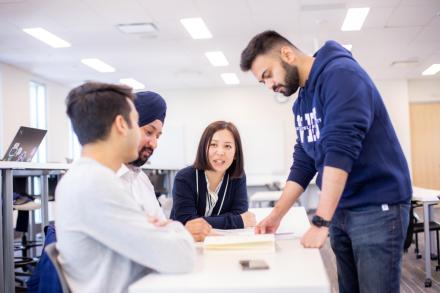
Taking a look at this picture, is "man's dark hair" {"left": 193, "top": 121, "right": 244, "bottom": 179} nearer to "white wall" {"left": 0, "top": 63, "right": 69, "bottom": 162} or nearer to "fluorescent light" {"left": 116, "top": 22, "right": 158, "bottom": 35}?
"fluorescent light" {"left": 116, "top": 22, "right": 158, "bottom": 35}

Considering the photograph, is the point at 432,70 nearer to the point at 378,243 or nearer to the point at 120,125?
the point at 378,243

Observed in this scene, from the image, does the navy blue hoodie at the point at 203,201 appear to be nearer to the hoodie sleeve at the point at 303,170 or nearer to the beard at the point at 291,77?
the hoodie sleeve at the point at 303,170

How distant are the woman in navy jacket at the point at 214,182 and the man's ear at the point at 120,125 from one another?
0.95 metres

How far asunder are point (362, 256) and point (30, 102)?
29.6 ft

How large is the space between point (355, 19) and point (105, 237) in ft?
20.1

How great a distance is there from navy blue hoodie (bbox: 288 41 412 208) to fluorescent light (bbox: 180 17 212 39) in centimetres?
506

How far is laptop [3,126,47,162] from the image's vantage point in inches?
165

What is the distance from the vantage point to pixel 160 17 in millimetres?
6203

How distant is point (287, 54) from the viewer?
1537mm

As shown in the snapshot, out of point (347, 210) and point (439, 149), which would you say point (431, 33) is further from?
point (347, 210)

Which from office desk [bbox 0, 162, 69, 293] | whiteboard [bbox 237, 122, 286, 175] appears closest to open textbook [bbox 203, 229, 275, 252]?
office desk [bbox 0, 162, 69, 293]

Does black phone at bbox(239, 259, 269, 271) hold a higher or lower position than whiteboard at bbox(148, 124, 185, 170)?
lower

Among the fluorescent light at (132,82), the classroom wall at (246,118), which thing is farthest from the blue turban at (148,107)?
the classroom wall at (246,118)

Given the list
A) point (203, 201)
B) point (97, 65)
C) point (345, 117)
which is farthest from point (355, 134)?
point (97, 65)
